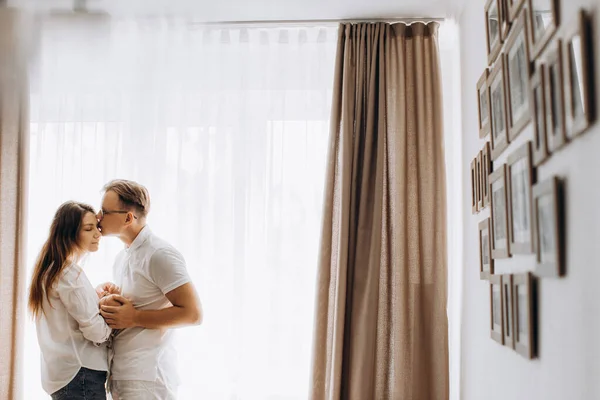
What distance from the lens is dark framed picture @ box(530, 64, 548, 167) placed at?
141cm

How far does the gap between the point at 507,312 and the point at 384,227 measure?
3.96 feet

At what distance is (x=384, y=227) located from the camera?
2971mm

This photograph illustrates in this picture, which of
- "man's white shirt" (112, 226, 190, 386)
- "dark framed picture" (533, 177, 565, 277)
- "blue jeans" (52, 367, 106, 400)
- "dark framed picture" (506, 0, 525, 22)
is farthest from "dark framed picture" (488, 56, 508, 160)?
"blue jeans" (52, 367, 106, 400)

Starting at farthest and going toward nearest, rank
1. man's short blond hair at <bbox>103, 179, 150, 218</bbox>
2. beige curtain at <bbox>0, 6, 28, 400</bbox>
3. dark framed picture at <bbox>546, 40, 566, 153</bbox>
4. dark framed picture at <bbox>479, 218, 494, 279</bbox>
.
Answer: beige curtain at <bbox>0, 6, 28, 400</bbox>
man's short blond hair at <bbox>103, 179, 150, 218</bbox>
dark framed picture at <bbox>479, 218, 494, 279</bbox>
dark framed picture at <bbox>546, 40, 566, 153</bbox>

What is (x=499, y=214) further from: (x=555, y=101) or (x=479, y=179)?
(x=555, y=101)

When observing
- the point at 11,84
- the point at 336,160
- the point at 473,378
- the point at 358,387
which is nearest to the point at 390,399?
the point at 358,387

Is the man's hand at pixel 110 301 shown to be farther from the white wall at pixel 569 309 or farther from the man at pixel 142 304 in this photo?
the white wall at pixel 569 309

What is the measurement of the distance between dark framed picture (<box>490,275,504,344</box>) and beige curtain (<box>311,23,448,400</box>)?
2.78 ft

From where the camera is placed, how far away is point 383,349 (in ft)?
9.50

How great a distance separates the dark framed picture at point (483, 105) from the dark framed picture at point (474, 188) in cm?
17

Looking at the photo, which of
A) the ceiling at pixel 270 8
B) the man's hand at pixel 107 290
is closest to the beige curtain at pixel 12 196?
the ceiling at pixel 270 8

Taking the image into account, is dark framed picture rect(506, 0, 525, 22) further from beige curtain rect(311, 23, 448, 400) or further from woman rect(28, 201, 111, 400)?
woman rect(28, 201, 111, 400)

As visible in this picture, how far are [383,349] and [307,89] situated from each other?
133 centimetres

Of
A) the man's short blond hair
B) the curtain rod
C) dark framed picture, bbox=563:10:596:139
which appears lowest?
the man's short blond hair
